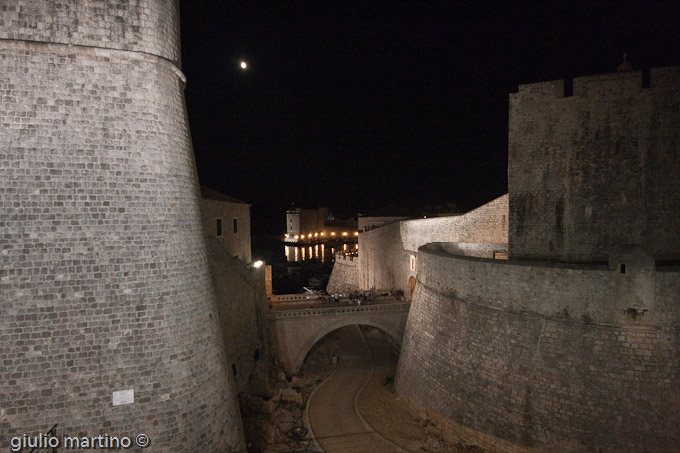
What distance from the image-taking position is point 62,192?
7770 millimetres

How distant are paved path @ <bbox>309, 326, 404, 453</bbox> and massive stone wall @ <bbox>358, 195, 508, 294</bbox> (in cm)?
622

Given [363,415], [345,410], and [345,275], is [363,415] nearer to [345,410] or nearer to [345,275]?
[345,410]

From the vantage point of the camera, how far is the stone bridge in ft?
66.6

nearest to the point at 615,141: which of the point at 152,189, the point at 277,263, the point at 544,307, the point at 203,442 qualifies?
the point at 544,307

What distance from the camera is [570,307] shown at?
1062 cm

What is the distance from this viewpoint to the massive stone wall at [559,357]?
31.6 ft

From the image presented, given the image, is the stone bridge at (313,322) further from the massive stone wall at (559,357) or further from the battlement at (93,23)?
the battlement at (93,23)

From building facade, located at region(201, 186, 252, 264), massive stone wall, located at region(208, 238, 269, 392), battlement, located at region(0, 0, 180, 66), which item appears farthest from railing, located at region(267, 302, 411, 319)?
battlement, located at region(0, 0, 180, 66)

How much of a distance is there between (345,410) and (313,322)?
5534 mm

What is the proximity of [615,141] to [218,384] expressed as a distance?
13.7 metres

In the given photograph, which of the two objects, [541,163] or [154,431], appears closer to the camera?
[154,431]

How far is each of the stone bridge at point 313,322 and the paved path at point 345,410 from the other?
6.97ft

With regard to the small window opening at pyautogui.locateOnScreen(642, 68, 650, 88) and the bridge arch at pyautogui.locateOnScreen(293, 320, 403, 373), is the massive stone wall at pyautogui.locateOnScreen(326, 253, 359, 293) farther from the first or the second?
the small window opening at pyautogui.locateOnScreen(642, 68, 650, 88)

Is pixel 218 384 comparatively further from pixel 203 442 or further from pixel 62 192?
pixel 62 192
